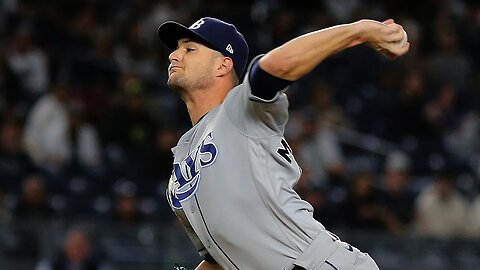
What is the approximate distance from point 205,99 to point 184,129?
705 centimetres

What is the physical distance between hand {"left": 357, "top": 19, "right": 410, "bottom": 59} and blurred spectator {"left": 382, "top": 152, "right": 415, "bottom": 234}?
6319mm

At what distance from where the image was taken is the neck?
4.46m

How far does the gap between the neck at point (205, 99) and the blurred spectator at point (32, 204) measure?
17.6ft

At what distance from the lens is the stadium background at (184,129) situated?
9523 millimetres

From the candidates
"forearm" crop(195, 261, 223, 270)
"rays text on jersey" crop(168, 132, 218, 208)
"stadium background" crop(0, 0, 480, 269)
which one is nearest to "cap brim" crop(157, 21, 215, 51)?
"rays text on jersey" crop(168, 132, 218, 208)

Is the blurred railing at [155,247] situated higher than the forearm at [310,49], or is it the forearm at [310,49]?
the forearm at [310,49]

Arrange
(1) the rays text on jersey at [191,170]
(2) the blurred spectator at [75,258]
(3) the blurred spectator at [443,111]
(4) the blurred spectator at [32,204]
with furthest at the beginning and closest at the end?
(3) the blurred spectator at [443,111]
(4) the blurred spectator at [32,204]
(2) the blurred spectator at [75,258]
(1) the rays text on jersey at [191,170]

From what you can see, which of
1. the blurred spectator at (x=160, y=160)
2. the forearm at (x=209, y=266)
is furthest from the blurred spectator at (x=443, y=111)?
the forearm at (x=209, y=266)

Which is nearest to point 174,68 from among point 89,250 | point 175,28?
point 175,28

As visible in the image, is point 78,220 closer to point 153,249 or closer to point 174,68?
point 153,249

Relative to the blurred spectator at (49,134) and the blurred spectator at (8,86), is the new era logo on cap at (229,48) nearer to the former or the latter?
the blurred spectator at (49,134)

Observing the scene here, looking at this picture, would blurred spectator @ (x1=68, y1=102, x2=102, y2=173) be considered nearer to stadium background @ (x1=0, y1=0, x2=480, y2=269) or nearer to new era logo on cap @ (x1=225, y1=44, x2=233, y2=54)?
stadium background @ (x1=0, y1=0, x2=480, y2=269)

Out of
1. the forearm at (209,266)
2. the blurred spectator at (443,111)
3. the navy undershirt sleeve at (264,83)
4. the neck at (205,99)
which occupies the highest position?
the blurred spectator at (443,111)

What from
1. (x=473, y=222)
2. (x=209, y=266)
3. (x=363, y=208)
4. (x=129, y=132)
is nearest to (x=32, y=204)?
(x=129, y=132)
